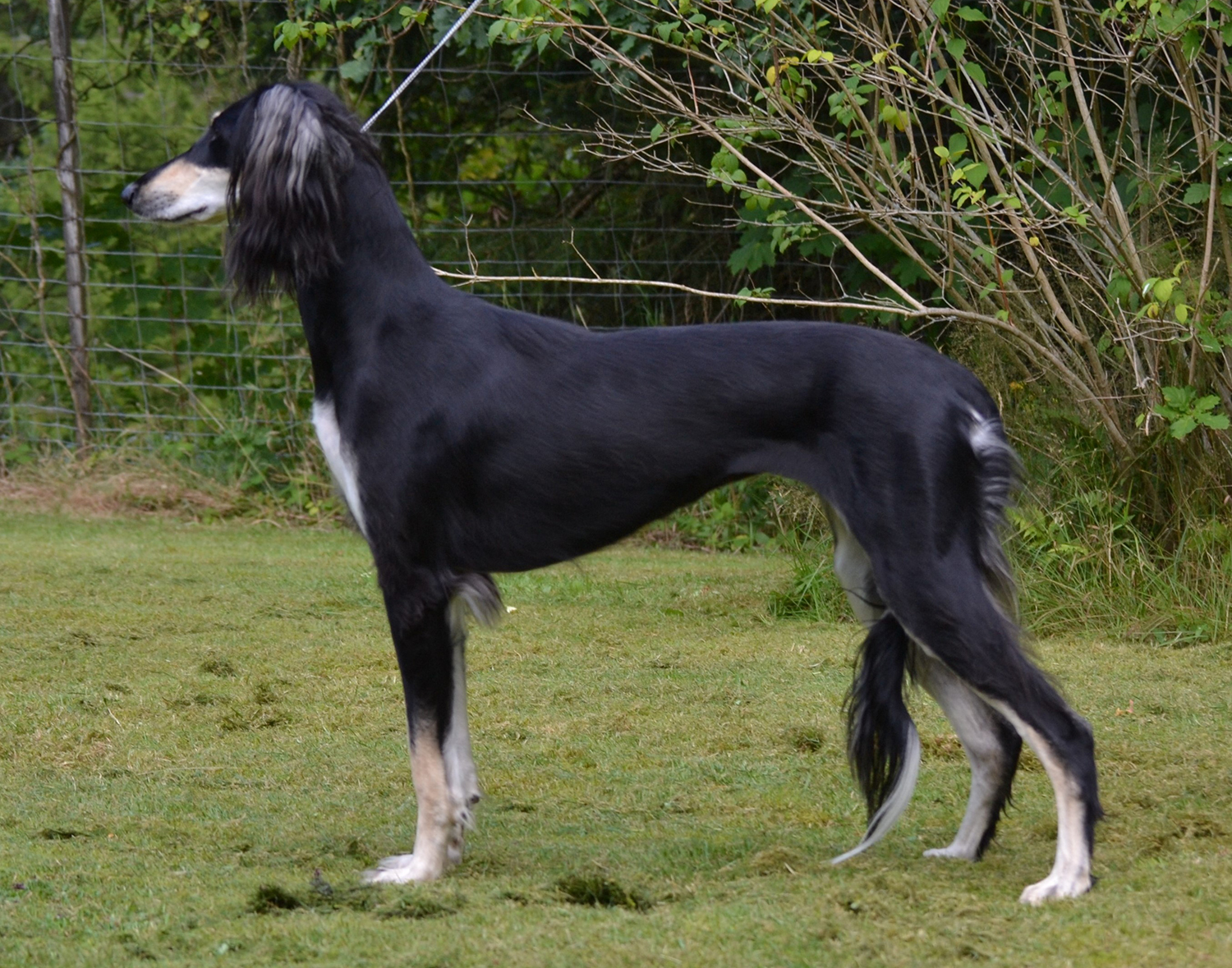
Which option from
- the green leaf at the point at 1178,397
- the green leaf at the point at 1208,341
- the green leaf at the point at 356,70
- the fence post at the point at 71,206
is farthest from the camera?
the fence post at the point at 71,206

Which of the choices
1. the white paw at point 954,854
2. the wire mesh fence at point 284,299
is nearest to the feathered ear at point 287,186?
the white paw at point 954,854

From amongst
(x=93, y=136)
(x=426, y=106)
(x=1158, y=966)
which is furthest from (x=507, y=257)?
(x=1158, y=966)

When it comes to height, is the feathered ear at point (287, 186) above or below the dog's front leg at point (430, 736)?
above

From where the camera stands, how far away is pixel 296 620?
625cm

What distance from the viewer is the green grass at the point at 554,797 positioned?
109 inches

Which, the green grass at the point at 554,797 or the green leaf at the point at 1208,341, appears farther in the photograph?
the green leaf at the point at 1208,341

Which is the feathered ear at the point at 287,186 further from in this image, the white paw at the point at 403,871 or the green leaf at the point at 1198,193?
the green leaf at the point at 1198,193

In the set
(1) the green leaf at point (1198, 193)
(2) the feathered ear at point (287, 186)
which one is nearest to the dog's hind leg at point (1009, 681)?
(2) the feathered ear at point (287, 186)

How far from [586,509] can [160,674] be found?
8.23 ft

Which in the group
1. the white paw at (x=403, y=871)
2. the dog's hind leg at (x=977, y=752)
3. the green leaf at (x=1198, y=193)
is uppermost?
the green leaf at (x=1198, y=193)

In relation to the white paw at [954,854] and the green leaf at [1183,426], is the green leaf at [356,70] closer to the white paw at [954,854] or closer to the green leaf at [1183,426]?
the green leaf at [1183,426]

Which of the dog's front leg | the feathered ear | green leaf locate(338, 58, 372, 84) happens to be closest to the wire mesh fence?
green leaf locate(338, 58, 372, 84)

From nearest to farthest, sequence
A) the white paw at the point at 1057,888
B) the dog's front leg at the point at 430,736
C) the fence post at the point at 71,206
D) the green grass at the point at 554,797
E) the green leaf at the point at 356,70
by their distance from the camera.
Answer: the green grass at the point at 554,797 → the white paw at the point at 1057,888 → the dog's front leg at the point at 430,736 → the green leaf at the point at 356,70 → the fence post at the point at 71,206

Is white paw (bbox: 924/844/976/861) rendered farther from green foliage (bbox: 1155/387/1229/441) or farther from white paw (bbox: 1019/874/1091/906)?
green foliage (bbox: 1155/387/1229/441)
